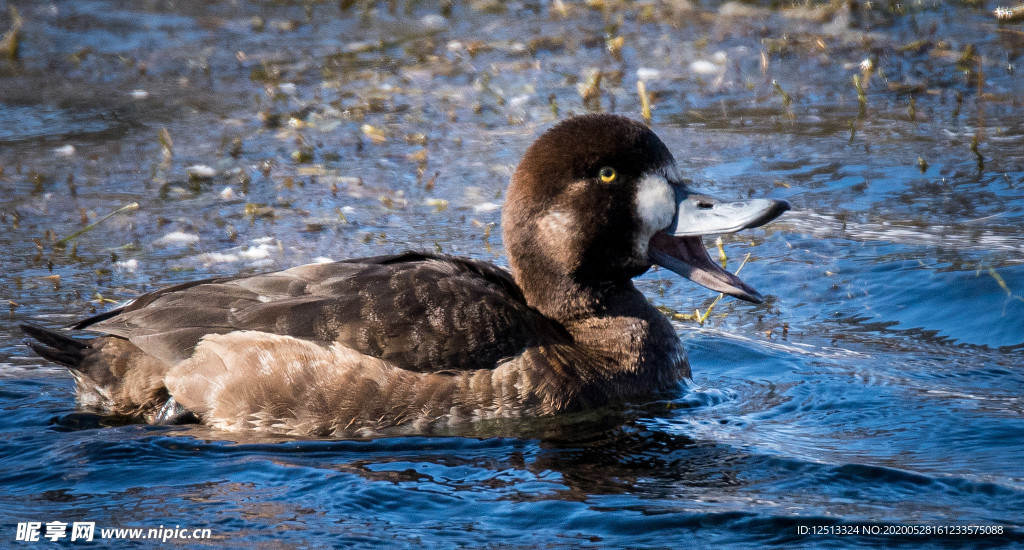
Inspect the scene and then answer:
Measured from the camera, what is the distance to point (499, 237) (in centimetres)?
776

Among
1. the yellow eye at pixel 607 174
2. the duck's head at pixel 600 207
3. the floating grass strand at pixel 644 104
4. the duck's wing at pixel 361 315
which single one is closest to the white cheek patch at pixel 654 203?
the duck's head at pixel 600 207

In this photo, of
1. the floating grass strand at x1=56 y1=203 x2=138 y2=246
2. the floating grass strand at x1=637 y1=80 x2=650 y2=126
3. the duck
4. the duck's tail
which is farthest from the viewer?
the floating grass strand at x1=637 y1=80 x2=650 y2=126

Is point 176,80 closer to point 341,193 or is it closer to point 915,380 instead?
point 341,193

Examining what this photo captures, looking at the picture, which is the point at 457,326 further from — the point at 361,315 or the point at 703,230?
the point at 703,230

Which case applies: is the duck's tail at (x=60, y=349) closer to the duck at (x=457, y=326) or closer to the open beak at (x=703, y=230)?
the duck at (x=457, y=326)

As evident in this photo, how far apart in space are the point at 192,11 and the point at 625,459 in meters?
9.57

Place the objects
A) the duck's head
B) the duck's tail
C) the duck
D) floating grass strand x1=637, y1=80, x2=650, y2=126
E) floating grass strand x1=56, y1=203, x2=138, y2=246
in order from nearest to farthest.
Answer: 1. the duck
2. the duck's tail
3. the duck's head
4. floating grass strand x1=56, y1=203, x2=138, y2=246
5. floating grass strand x1=637, y1=80, x2=650, y2=126

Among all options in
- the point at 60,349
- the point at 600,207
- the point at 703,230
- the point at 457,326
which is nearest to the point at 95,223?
the point at 60,349

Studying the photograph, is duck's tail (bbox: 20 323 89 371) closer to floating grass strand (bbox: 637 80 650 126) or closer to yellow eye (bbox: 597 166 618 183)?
yellow eye (bbox: 597 166 618 183)

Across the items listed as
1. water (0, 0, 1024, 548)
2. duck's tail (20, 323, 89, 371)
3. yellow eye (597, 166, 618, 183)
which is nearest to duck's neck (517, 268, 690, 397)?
water (0, 0, 1024, 548)

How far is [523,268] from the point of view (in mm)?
5633

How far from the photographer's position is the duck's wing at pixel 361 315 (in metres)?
5.14

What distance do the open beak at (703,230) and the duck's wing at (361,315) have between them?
30.1 inches

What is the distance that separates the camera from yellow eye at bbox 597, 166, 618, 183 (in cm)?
549
